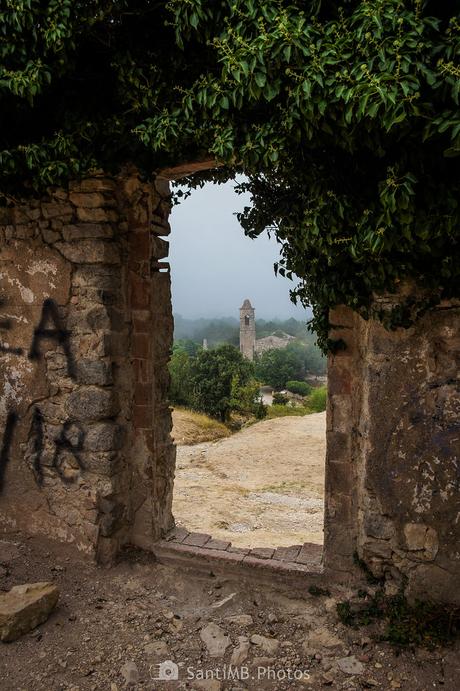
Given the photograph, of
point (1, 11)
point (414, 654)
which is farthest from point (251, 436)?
point (1, 11)

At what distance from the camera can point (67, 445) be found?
4141 mm

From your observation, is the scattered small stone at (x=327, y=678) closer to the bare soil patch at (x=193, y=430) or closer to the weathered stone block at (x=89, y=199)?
the weathered stone block at (x=89, y=199)

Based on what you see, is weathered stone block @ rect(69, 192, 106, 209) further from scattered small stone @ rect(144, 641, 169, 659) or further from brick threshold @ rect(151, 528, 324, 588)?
scattered small stone @ rect(144, 641, 169, 659)

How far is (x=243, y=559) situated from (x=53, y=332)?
2.49 meters

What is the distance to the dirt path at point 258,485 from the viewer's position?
262 inches

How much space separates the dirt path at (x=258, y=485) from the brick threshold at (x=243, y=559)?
58.3 inches

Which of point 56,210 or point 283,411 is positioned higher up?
point 56,210

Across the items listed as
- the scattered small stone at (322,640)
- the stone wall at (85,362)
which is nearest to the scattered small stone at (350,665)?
the scattered small stone at (322,640)

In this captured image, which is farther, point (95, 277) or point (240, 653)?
point (95, 277)

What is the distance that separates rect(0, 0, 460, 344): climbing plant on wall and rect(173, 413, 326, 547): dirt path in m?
3.87

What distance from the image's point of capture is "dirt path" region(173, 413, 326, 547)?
262 inches

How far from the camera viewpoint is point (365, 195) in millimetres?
2900

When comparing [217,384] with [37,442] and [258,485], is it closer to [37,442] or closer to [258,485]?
[258,485]

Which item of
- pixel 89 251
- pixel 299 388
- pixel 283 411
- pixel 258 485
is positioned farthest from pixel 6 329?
pixel 299 388
